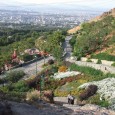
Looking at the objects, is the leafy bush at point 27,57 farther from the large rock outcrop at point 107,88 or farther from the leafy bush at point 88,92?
the leafy bush at point 88,92

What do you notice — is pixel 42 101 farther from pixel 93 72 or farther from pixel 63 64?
pixel 63 64

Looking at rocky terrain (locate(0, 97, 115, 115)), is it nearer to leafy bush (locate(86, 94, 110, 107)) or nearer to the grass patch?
leafy bush (locate(86, 94, 110, 107))

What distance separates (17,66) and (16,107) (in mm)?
24291

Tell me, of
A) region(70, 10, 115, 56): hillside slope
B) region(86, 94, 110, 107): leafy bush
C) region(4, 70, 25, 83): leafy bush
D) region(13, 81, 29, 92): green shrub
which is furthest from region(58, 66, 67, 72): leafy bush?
region(86, 94, 110, 107): leafy bush

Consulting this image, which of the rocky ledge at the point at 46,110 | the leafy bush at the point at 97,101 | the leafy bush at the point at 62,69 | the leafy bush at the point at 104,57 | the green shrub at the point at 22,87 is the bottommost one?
→ the leafy bush at the point at 62,69

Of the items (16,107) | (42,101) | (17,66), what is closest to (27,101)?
(42,101)

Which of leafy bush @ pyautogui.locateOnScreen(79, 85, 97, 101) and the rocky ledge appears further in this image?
leafy bush @ pyautogui.locateOnScreen(79, 85, 97, 101)

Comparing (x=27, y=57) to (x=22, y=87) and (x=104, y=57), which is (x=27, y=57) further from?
(x=22, y=87)

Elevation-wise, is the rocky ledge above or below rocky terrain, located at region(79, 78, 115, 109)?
above

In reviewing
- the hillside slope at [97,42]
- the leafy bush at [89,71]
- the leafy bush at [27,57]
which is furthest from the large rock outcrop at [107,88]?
the leafy bush at [27,57]

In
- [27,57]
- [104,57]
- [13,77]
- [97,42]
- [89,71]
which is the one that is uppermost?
[89,71]

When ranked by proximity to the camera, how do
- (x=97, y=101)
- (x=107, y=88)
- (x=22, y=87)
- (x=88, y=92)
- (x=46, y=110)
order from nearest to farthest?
(x=46, y=110), (x=97, y=101), (x=88, y=92), (x=107, y=88), (x=22, y=87)

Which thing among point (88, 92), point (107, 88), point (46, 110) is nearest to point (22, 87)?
point (88, 92)

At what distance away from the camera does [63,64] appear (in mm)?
33406
